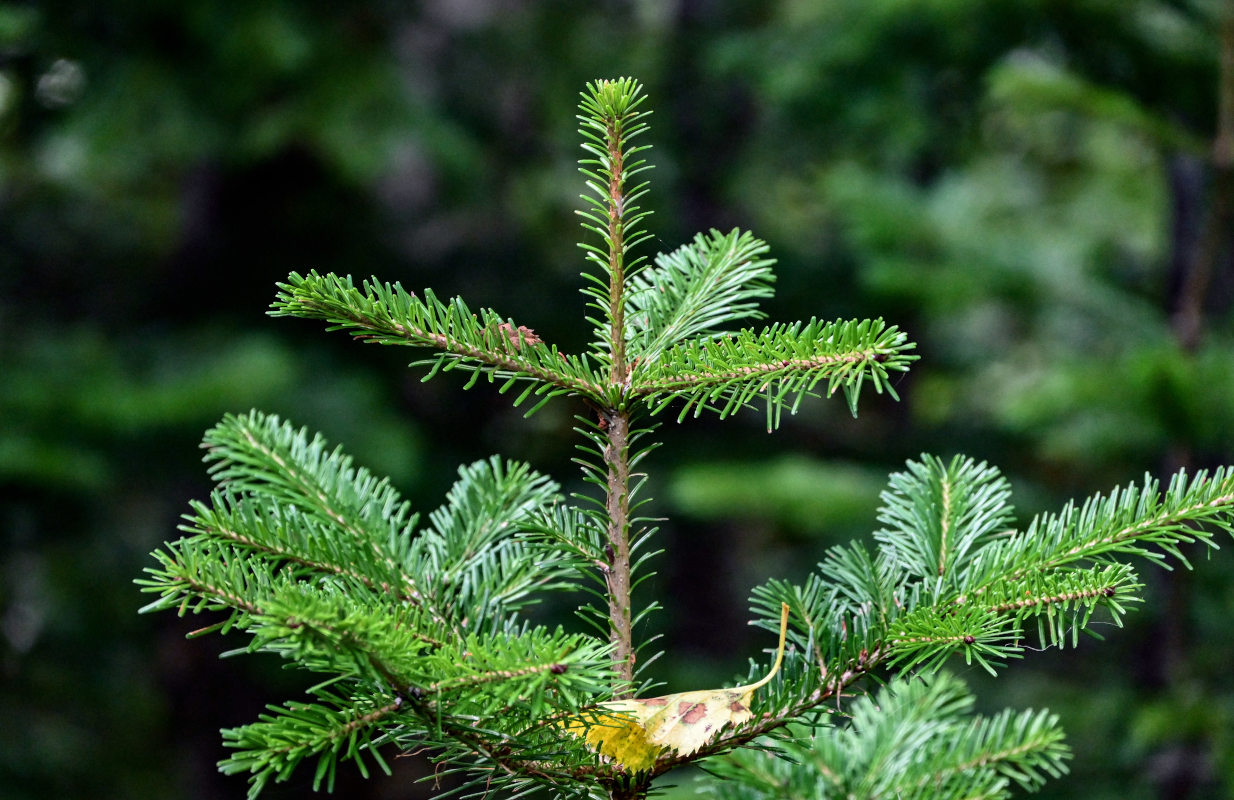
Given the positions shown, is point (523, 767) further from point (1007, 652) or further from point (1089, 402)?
point (1089, 402)

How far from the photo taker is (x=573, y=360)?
680 millimetres

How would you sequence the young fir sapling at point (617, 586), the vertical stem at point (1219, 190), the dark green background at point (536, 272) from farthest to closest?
1. the dark green background at point (536, 272)
2. the vertical stem at point (1219, 190)
3. the young fir sapling at point (617, 586)

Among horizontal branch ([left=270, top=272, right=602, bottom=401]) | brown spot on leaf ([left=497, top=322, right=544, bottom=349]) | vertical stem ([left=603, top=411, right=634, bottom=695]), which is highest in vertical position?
brown spot on leaf ([left=497, top=322, right=544, bottom=349])

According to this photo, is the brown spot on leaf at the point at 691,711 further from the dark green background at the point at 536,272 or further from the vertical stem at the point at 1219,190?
the vertical stem at the point at 1219,190

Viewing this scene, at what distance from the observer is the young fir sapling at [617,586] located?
1.92 ft

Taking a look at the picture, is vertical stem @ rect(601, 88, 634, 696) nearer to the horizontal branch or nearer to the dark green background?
the horizontal branch

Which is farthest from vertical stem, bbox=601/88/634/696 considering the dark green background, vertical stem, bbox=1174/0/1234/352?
vertical stem, bbox=1174/0/1234/352

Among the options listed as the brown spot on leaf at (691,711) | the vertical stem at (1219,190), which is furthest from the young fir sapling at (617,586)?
the vertical stem at (1219,190)

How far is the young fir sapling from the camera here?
59cm

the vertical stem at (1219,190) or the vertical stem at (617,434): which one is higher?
the vertical stem at (1219,190)

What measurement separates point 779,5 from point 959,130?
2.79 m

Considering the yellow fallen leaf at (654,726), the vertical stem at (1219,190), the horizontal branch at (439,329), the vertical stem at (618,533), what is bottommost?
the yellow fallen leaf at (654,726)

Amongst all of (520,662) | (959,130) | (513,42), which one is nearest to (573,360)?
(520,662)

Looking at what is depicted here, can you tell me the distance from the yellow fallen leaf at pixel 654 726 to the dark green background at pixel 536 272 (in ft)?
6.43
